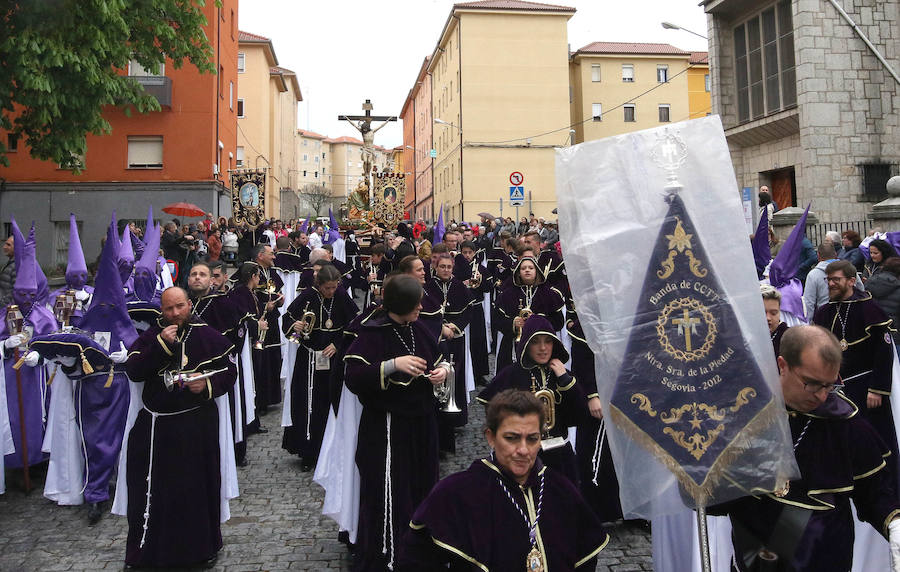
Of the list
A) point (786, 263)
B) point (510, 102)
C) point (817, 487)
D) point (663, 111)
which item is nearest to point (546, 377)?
point (817, 487)

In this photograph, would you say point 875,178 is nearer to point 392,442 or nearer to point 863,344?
point 863,344

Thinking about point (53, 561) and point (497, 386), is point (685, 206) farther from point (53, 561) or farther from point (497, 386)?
point (53, 561)

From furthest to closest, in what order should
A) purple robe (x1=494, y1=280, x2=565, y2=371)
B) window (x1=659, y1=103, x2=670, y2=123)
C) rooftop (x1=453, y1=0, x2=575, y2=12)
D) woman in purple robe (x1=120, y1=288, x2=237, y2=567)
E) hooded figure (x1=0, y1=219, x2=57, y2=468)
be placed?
window (x1=659, y1=103, x2=670, y2=123) → rooftop (x1=453, y1=0, x2=575, y2=12) → purple robe (x1=494, y1=280, x2=565, y2=371) → hooded figure (x1=0, y1=219, x2=57, y2=468) → woman in purple robe (x1=120, y1=288, x2=237, y2=567)

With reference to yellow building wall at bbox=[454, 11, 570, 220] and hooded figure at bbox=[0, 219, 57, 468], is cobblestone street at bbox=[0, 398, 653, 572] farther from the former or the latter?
yellow building wall at bbox=[454, 11, 570, 220]

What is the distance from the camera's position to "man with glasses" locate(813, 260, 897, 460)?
5980 mm

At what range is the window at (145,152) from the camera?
29625 millimetres

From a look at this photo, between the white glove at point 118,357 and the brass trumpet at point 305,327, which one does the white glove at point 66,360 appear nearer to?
the white glove at point 118,357

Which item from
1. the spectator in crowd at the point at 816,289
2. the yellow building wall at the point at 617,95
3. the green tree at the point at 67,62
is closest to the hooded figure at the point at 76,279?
the green tree at the point at 67,62

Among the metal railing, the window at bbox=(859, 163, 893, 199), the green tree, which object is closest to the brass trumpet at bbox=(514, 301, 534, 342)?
the green tree

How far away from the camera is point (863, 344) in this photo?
6156mm

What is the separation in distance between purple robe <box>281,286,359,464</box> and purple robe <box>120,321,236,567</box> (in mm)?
2142

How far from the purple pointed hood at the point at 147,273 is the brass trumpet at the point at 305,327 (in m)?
2.23

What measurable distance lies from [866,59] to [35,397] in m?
22.3

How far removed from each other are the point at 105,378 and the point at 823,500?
597 cm
